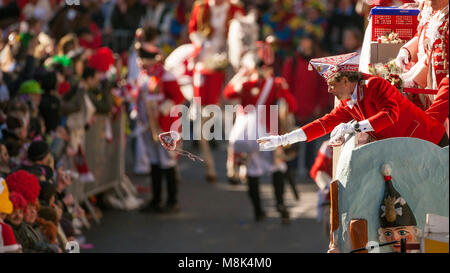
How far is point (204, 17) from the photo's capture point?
1391 centimetres

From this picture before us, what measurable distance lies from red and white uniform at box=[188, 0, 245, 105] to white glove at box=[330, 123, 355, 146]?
8213 millimetres

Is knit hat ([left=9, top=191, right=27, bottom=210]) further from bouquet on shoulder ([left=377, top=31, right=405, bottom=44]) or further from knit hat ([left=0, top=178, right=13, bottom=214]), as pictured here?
bouquet on shoulder ([left=377, top=31, right=405, bottom=44])

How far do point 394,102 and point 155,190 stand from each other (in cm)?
685

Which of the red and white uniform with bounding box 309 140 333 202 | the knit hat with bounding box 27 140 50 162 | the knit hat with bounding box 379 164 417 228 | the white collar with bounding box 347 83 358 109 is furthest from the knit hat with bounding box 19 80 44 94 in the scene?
the knit hat with bounding box 379 164 417 228

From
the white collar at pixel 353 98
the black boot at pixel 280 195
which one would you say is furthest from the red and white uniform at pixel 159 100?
the white collar at pixel 353 98

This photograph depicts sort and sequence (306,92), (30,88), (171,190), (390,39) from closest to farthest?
(390,39) < (30,88) < (171,190) < (306,92)

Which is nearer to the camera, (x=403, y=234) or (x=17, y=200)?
(x=403, y=234)

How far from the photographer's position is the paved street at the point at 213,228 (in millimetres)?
10047

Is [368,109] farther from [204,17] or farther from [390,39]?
[204,17]

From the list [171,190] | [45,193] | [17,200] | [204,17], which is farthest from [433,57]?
[204,17]

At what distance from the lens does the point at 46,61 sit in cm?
1105

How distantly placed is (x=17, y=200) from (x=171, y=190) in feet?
16.4

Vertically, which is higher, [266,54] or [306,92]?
[266,54]

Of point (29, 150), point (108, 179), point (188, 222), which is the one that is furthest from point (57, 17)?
point (29, 150)
